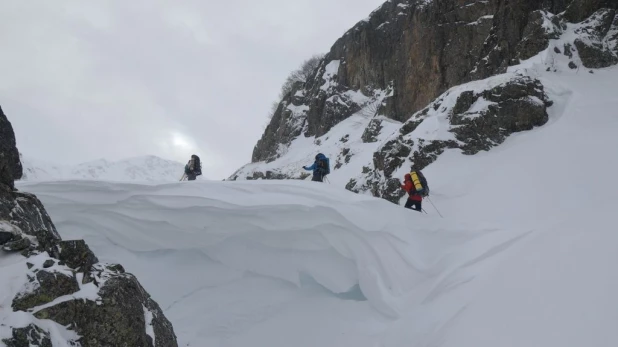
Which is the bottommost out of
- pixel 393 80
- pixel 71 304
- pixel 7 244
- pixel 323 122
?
pixel 71 304

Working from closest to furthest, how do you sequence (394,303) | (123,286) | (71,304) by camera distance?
1. (71,304)
2. (123,286)
3. (394,303)

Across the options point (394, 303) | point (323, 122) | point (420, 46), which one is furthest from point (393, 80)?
point (394, 303)

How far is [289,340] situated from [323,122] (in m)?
29.1

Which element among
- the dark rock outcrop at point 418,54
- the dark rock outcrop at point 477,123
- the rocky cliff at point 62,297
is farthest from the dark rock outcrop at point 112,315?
the dark rock outcrop at point 418,54

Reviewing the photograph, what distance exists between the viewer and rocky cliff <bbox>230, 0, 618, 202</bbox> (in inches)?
546

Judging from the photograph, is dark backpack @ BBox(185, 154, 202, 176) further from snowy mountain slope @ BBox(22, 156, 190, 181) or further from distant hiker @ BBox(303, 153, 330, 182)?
snowy mountain slope @ BBox(22, 156, 190, 181)

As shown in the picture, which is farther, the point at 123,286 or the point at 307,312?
the point at 307,312

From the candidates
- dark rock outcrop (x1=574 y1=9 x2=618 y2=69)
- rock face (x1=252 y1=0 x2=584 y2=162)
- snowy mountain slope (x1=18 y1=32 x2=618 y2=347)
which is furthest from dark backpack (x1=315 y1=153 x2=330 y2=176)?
dark rock outcrop (x1=574 y1=9 x2=618 y2=69)

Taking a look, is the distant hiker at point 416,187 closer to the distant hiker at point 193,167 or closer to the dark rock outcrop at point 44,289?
the distant hiker at point 193,167

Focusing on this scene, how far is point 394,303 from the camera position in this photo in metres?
6.31

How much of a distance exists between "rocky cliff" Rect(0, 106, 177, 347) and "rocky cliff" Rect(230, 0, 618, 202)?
399 inches

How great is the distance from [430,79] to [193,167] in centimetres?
1681

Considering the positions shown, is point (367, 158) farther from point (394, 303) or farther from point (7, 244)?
point (7, 244)

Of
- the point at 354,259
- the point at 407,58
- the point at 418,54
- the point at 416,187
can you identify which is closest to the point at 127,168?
the point at 407,58
